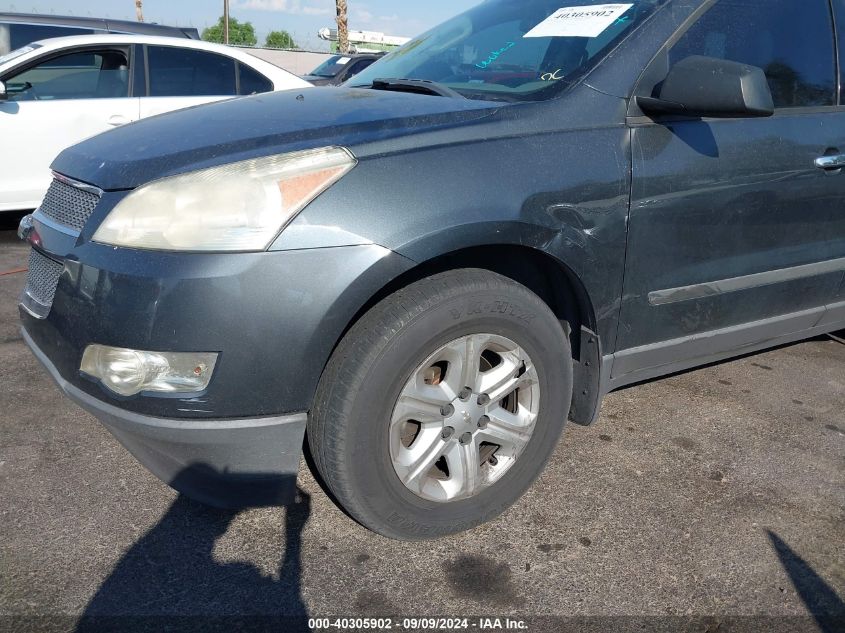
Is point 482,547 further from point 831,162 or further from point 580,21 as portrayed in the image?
point 831,162

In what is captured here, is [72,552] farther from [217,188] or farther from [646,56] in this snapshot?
[646,56]

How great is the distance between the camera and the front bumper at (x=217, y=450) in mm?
1860

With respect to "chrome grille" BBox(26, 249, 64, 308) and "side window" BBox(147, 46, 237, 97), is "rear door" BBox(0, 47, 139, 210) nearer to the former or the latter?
"side window" BBox(147, 46, 237, 97)

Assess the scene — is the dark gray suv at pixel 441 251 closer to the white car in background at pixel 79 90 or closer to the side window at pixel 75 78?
the white car in background at pixel 79 90

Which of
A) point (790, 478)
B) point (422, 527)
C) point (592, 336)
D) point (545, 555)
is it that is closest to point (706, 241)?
point (592, 336)

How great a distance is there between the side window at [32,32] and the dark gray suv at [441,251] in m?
5.28

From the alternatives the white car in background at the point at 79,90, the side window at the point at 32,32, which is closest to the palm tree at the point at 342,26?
the side window at the point at 32,32

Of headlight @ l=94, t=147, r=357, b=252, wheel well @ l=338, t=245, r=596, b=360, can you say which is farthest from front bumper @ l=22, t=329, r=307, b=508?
headlight @ l=94, t=147, r=357, b=252

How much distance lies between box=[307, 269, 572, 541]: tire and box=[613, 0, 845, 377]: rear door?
39 cm

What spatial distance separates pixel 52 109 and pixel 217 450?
181 inches

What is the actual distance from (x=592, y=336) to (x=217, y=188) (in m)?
1.28

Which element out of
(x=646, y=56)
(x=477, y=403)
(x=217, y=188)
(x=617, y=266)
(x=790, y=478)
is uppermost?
(x=646, y=56)

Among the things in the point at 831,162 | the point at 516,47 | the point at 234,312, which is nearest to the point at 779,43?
the point at 831,162

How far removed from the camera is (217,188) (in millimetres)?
1836
